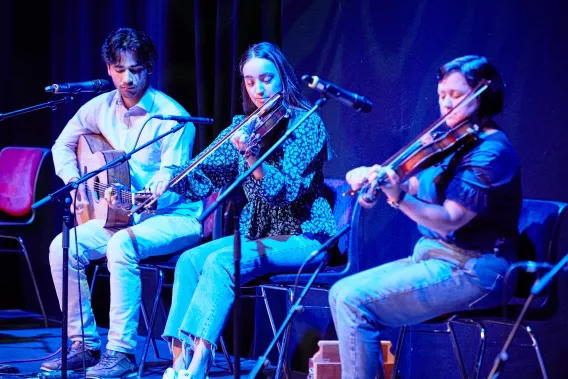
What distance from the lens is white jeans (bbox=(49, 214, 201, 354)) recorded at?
4207 mm

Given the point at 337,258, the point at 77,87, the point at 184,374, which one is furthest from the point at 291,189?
the point at 77,87

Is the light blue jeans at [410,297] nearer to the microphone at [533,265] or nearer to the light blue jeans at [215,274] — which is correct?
the microphone at [533,265]

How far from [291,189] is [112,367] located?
1273 millimetres

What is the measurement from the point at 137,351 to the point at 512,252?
108 inches

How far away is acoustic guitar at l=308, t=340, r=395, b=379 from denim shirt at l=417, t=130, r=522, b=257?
2.61 ft

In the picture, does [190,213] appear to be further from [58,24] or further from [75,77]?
[58,24]

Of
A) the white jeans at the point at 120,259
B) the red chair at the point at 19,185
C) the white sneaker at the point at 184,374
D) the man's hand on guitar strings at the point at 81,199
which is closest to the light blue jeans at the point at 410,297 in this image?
the white sneaker at the point at 184,374

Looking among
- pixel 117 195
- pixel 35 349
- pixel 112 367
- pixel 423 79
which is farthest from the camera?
pixel 35 349

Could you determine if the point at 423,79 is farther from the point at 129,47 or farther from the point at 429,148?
the point at 129,47

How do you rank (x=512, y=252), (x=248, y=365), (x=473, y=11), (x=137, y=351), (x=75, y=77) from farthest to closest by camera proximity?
(x=75, y=77) → (x=137, y=351) → (x=248, y=365) → (x=473, y=11) → (x=512, y=252)

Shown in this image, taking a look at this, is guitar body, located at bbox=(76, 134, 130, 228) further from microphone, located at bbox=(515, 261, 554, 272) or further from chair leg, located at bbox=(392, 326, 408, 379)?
microphone, located at bbox=(515, 261, 554, 272)

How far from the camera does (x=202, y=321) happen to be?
3.47m

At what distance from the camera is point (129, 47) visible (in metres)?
4.50

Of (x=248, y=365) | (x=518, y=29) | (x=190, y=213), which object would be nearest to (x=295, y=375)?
(x=248, y=365)
